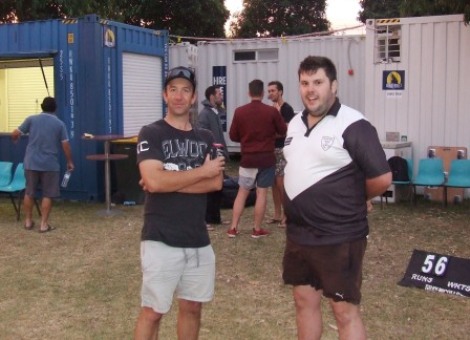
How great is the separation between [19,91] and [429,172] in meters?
6.94

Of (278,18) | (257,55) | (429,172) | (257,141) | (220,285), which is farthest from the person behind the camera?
(278,18)

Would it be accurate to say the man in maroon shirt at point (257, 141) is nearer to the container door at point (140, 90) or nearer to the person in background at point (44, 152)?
the person in background at point (44, 152)

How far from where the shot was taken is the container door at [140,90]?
10879 millimetres

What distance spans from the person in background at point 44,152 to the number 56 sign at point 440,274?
4499 millimetres

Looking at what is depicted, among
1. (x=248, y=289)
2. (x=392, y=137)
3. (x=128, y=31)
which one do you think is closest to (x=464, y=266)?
(x=248, y=289)

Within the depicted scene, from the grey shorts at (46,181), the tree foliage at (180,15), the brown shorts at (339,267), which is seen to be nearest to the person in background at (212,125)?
the grey shorts at (46,181)

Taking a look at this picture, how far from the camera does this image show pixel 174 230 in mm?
3506

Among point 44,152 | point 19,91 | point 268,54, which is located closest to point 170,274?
point 44,152

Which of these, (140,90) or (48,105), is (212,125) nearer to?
(48,105)

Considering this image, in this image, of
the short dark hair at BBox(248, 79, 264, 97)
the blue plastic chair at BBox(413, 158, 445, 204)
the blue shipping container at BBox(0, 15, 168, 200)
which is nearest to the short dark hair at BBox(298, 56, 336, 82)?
the short dark hair at BBox(248, 79, 264, 97)

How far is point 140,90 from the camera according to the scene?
11273mm

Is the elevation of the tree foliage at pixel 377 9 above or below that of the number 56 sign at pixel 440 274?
above

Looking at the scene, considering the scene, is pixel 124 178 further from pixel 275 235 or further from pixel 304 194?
pixel 304 194

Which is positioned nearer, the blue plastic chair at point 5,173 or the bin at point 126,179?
the blue plastic chair at point 5,173
